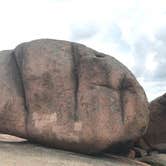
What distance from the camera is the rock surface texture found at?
14.3 metres

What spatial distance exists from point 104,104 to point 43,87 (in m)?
2.10

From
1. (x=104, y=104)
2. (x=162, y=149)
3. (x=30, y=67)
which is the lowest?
(x=162, y=149)

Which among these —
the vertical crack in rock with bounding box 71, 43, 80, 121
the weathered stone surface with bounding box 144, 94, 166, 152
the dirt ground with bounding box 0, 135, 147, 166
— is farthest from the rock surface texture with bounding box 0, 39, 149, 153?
the weathered stone surface with bounding box 144, 94, 166, 152

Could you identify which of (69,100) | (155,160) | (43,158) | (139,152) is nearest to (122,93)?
(69,100)

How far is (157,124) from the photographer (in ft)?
66.6

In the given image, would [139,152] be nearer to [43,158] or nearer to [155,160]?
[155,160]

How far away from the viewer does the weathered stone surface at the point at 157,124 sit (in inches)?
787

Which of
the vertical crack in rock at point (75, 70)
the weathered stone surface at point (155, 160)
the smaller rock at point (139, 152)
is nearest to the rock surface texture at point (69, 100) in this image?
the vertical crack in rock at point (75, 70)

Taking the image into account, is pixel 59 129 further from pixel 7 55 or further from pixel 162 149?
pixel 162 149

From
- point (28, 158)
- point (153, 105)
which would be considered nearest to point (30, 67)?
point (28, 158)

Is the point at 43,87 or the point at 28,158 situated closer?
the point at 28,158

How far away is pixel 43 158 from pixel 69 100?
2.62 meters

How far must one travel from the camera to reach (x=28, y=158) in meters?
12.2

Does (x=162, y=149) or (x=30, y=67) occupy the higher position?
(x=30, y=67)
